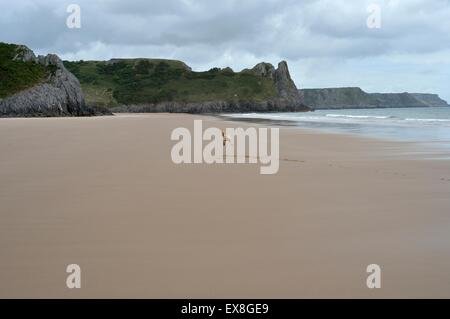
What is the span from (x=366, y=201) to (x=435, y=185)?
1924 mm

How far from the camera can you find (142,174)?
8.36 meters

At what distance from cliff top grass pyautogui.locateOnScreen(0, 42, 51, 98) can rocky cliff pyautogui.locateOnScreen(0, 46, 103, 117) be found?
0.40m

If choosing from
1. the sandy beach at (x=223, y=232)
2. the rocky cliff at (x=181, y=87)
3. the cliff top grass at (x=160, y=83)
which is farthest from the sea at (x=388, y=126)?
the cliff top grass at (x=160, y=83)

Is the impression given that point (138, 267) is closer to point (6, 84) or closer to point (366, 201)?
point (366, 201)

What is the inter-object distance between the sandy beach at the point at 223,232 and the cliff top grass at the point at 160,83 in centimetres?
13199

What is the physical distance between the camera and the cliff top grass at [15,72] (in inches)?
2542

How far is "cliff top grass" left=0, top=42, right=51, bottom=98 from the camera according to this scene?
212 feet

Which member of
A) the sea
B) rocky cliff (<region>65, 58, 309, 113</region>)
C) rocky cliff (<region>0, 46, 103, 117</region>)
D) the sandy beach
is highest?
rocky cliff (<region>65, 58, 309, 113</region>)

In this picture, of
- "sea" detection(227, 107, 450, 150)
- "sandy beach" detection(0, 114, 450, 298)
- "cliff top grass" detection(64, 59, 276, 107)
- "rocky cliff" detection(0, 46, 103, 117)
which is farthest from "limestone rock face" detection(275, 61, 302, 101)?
"sandy beach" detection(0, 114, 450, 298)

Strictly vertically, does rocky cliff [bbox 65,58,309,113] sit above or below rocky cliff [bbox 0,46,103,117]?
above

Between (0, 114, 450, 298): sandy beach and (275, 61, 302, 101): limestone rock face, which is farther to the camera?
(275, 61, 302, 101): limestone rock face

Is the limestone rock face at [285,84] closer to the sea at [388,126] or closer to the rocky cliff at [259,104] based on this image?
the rocky cliff at [259,104]

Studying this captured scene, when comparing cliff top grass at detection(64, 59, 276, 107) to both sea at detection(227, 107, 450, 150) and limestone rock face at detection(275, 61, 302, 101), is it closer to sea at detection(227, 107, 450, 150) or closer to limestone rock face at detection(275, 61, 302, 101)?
limestone rock face at detection(275, 61, 302, 101)
